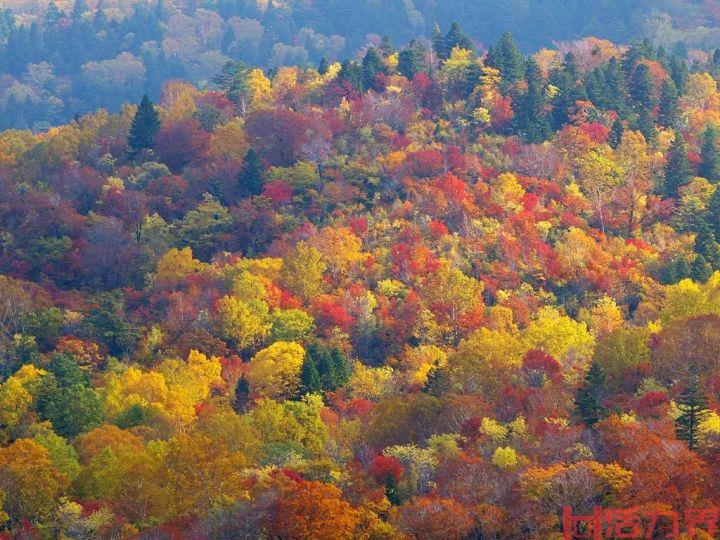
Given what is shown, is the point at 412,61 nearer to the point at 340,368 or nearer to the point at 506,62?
the point at 506,62

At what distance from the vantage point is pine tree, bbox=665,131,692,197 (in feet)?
368

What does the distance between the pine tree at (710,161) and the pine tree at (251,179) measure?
108ft

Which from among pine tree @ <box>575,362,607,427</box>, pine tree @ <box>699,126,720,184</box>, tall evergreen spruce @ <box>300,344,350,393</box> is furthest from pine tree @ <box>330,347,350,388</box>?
pine tree @ <box>699,126,720,184</box>

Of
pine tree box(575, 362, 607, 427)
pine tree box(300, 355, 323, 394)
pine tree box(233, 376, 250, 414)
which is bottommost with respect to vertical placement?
pine tree box(575, 362, 607, 427)

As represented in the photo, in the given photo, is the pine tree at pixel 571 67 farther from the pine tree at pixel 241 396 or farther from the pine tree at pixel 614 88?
the pine tree at pixel 241 396

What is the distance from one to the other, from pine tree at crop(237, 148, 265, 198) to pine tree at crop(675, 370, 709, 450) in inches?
2105

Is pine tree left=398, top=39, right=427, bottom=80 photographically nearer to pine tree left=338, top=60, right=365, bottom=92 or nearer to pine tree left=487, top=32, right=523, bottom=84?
pine tree left=338, top=60, right=365, bottom=92

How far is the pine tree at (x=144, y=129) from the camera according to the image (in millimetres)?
125062

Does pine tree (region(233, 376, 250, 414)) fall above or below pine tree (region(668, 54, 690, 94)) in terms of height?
below

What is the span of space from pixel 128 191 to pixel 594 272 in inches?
1465

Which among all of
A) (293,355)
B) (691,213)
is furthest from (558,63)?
(293,355)

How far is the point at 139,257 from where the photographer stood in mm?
107438

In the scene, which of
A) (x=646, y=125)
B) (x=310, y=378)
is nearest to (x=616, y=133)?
(x=646, y=125)

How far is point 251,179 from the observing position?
114438 mm
